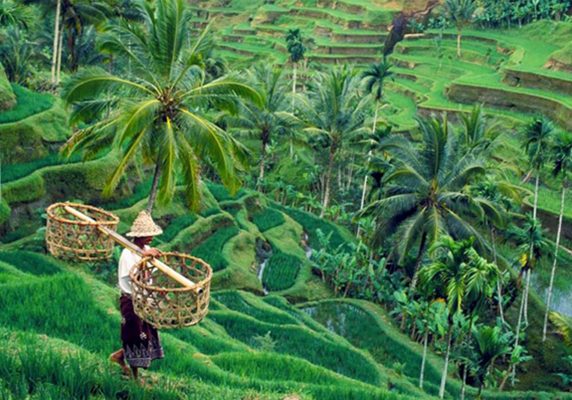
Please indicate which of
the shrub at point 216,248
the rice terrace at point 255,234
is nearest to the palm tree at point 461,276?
the rice terrace at point 255,234

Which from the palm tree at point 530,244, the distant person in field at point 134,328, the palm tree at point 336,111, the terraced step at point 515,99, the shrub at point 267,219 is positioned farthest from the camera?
the terraced step at point 515,99

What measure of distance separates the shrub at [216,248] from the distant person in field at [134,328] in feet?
43.9

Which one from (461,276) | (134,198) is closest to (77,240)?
(461,276)

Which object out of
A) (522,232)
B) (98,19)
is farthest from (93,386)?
(98,19)

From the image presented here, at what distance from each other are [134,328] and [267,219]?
67.5ft

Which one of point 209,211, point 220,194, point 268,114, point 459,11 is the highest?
point 459,11

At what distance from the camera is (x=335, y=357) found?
49.9ft

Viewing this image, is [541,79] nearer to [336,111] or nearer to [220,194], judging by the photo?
[336,111]

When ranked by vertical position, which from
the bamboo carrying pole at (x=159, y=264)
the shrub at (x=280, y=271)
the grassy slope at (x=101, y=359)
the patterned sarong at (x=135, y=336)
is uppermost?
the bamboo carrying pole at (x=159, y=264)

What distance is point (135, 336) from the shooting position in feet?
20.1

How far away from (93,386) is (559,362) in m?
18.6

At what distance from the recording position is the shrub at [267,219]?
26.1m

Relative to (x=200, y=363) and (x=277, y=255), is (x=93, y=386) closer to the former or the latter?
(x=200, y=363)

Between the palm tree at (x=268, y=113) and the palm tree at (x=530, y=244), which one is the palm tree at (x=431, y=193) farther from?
the palm tree at (x=268, y=113)
